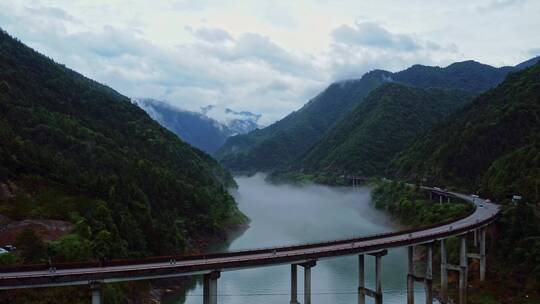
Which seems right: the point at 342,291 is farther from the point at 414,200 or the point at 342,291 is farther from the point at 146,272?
the point at 414,200

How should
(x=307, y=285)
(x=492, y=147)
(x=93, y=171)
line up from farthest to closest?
1. (x=492, y=147)
2. (x=93, y=171)
3. (x=307, y=285)

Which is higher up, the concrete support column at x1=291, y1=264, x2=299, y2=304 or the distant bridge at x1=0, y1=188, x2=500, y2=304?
the distant bridge at x1=0, y1=188, x2=500, y2=304

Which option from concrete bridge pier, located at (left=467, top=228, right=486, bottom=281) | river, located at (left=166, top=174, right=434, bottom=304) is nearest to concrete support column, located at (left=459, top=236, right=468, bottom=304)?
river, located at (left=166, top=174, right=434, bottom=304)

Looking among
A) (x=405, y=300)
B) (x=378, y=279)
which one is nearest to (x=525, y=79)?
(x=405, y=300)

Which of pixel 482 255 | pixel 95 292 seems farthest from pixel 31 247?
pixel 482 255

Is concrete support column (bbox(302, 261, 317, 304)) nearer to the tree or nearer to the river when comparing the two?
the river

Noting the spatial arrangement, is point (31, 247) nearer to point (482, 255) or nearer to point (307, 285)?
point (307, 285)
